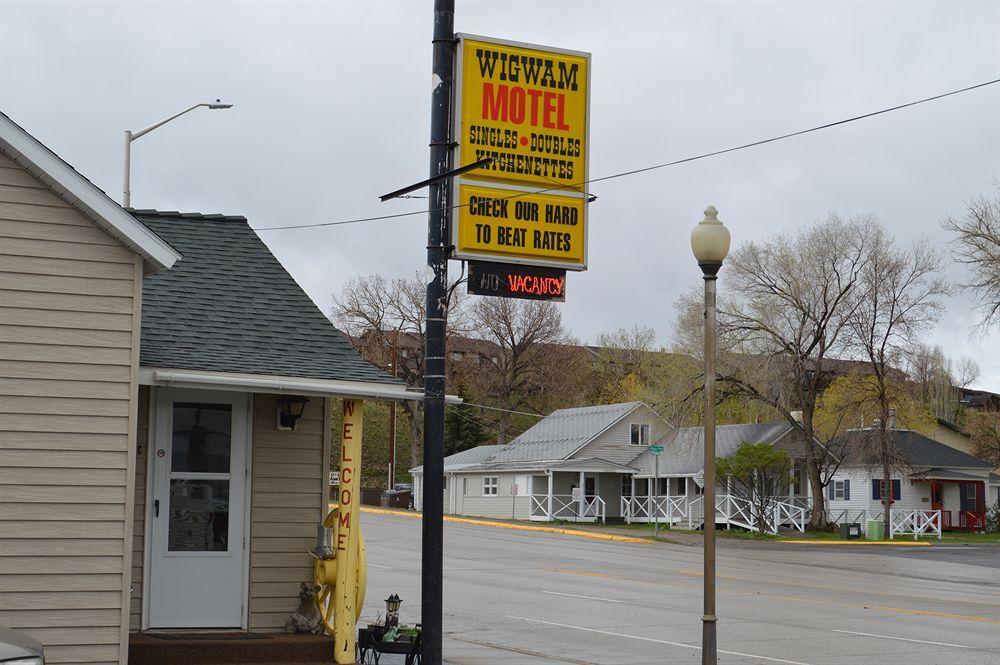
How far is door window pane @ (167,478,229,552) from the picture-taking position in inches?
451

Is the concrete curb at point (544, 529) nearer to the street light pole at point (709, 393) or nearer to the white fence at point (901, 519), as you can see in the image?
the white fence at point (901, 519)

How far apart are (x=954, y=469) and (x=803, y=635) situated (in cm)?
4211

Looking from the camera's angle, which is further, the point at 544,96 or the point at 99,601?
the point at 544,96

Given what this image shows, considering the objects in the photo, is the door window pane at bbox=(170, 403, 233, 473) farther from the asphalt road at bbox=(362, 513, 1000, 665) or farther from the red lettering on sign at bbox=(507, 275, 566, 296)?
the red lettering on sign at bbox=(507, 275, 566, 296)

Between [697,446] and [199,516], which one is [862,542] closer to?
[697,446]

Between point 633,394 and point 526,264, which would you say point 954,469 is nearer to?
point 633,394

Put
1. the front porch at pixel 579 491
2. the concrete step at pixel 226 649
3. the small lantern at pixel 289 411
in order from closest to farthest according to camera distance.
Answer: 1. the concrete step at pixel 226 649
2. the small lantern at pixel 289 411
3. the front porch at pixel 579 491

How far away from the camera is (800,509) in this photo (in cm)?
4766

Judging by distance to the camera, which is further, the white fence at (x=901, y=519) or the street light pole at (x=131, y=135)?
the white fence at (x=901, y=519)

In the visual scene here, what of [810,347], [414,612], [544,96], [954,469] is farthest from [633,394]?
[544,96]

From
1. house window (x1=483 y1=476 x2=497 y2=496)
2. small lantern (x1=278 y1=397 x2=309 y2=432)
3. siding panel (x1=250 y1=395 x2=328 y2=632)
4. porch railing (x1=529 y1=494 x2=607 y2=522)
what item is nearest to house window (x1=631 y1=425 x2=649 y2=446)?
porch railing (x1=529 y1=494 x2=607 y2=522)

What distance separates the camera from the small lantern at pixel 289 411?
1182cm

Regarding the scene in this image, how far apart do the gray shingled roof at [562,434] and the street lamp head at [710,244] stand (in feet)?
144

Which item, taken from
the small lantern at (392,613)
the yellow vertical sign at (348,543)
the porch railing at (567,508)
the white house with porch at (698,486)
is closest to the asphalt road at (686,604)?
the small lantern at (392,613)
